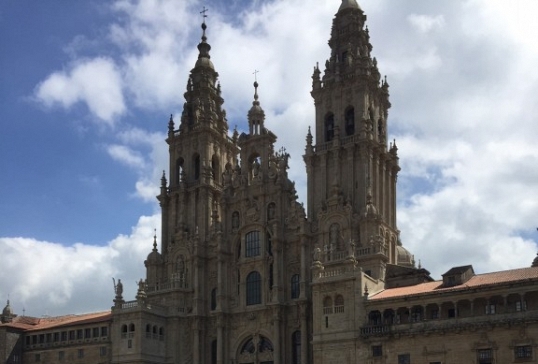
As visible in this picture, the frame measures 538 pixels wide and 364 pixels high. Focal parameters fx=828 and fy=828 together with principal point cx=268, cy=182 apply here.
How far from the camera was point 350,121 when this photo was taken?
91250 mm

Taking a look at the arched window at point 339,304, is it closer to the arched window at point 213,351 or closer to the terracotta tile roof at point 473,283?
the terracotta tile roof at point 473,283

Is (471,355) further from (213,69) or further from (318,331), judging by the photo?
(213,69)

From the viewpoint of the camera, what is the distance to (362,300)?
74750mm

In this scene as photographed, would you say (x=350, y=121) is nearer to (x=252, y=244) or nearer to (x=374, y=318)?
(x=252, y=244)

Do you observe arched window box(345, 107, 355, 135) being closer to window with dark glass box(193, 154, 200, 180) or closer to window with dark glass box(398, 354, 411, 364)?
window with dark glass box(193, 154, 200, 180)

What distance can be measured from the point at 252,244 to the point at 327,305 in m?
18.9

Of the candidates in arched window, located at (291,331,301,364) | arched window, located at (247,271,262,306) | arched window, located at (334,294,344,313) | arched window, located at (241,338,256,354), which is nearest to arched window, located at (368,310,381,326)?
arched window, located at (334,294,344,313)

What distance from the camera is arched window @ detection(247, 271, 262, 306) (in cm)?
9175

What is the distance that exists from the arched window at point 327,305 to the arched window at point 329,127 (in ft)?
69.0

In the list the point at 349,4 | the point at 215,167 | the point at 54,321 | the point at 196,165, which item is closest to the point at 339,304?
the point at 215,167

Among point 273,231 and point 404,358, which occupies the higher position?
point 273,231

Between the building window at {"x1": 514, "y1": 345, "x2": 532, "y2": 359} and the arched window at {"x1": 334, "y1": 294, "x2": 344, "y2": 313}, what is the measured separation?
54.3 feet

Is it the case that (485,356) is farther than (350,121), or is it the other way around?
(350,121)

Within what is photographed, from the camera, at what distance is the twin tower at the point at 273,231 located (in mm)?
86375
